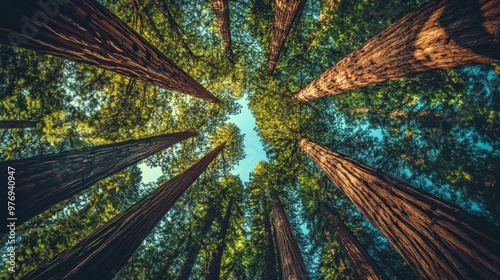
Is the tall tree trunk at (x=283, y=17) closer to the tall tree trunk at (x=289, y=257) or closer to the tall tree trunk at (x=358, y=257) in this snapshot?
the tall tree trunk at (x=358, y=257)

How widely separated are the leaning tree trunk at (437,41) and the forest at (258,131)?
2 centimetres

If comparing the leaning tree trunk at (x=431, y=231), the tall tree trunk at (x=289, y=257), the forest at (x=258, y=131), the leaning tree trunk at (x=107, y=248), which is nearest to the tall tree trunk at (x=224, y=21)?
the forest at (x=258, y=131)

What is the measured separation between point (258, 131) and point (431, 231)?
8.87m

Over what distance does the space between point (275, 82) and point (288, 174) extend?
166 inches

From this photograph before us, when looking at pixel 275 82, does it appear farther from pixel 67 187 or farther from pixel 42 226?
pixel 42 226

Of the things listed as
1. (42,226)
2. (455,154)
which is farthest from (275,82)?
(42,226)

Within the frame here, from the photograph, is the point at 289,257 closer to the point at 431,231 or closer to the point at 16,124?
the point at 431,231

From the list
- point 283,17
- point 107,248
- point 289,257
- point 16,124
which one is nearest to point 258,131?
point 283,17

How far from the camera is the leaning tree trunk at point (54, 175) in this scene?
2.31m

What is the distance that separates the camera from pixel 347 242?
7.03 m

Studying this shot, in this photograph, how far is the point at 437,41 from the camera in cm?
195

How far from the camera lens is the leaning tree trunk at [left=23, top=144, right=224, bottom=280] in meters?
2.33

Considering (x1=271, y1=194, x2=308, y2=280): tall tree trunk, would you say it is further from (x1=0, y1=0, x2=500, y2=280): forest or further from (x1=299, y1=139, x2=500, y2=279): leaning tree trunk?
(x1=299, y1=139, x2=500, y2=279): leaning tree trunk

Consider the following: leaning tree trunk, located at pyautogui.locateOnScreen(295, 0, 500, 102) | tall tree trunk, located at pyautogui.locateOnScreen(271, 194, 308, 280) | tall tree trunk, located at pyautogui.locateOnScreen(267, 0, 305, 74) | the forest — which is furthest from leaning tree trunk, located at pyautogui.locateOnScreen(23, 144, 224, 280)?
tall tree trunk, located at pyautogui.locateOnScreen(267, 0, 305, 74)
